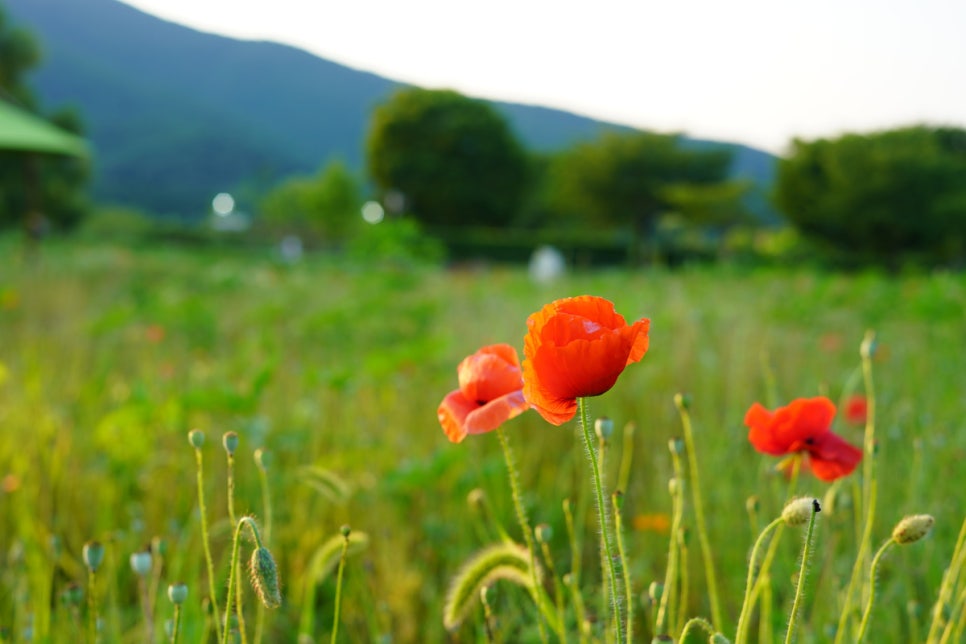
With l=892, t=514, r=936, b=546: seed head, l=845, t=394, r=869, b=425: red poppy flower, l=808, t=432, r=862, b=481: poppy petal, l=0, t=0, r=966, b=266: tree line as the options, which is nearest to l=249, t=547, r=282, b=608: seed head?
l=892, t=514, r=936, b=546: seed head

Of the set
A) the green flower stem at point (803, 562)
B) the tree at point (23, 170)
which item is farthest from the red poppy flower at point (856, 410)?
the tree at point (23, 170)

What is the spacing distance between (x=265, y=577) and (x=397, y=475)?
1377mm

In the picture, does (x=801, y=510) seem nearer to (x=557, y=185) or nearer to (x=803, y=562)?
(x=803, y=562)

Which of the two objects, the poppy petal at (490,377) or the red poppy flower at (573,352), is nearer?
the red poppy flower at (573,352)

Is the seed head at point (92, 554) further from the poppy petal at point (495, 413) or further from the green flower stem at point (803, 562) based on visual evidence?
the green flower stem at point (803, 562)

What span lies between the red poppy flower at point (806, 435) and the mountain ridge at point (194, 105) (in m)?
108

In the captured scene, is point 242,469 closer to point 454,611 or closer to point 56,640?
point 56,640

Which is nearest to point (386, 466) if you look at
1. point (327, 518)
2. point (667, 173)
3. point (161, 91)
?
point (327, 518)

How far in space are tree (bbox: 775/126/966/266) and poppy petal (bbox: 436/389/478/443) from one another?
2915 centimetres

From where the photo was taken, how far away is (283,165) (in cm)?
13175

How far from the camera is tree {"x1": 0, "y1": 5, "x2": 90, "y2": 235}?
25.7 m

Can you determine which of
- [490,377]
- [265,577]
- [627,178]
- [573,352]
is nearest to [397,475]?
[490,377]

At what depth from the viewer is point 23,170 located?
84.7ft

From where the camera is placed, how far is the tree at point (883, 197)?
27.9 metres
